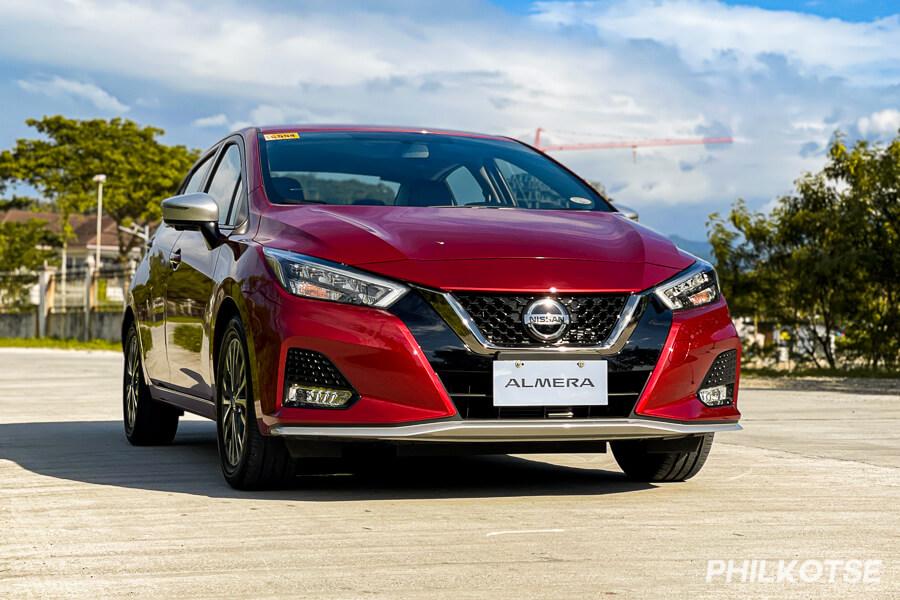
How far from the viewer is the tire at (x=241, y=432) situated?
20.9 feet

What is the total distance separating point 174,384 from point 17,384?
8.76m

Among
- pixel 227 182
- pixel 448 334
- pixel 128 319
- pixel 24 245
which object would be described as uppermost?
pixel 227 182

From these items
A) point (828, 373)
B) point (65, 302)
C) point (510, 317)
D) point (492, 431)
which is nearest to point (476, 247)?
point (510, 317)

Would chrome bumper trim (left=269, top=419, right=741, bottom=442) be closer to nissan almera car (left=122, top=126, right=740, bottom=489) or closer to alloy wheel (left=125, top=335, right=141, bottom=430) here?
nissan almera car (left=122, top=126, right=740, bottom=489)

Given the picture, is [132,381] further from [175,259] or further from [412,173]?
[412,173]

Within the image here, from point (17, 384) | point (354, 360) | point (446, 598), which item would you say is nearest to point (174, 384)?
point (354, 360)

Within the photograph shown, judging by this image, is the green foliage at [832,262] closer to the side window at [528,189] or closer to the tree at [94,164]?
the side window at [528,189]

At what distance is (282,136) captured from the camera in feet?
24.9

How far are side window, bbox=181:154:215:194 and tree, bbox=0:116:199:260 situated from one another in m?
59.3

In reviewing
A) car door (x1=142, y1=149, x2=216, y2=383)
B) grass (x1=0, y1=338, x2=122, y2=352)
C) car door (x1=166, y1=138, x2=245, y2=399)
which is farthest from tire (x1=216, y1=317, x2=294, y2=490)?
grass (x1=0, y1=338, x2=122, y2=352)

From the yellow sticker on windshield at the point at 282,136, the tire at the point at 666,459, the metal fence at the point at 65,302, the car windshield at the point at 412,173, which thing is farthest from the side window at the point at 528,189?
the metal fence at the point at 65,302

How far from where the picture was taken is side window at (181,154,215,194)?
8641mm

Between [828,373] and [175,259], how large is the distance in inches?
618

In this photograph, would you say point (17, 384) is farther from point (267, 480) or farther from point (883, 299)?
point (883, 299)
